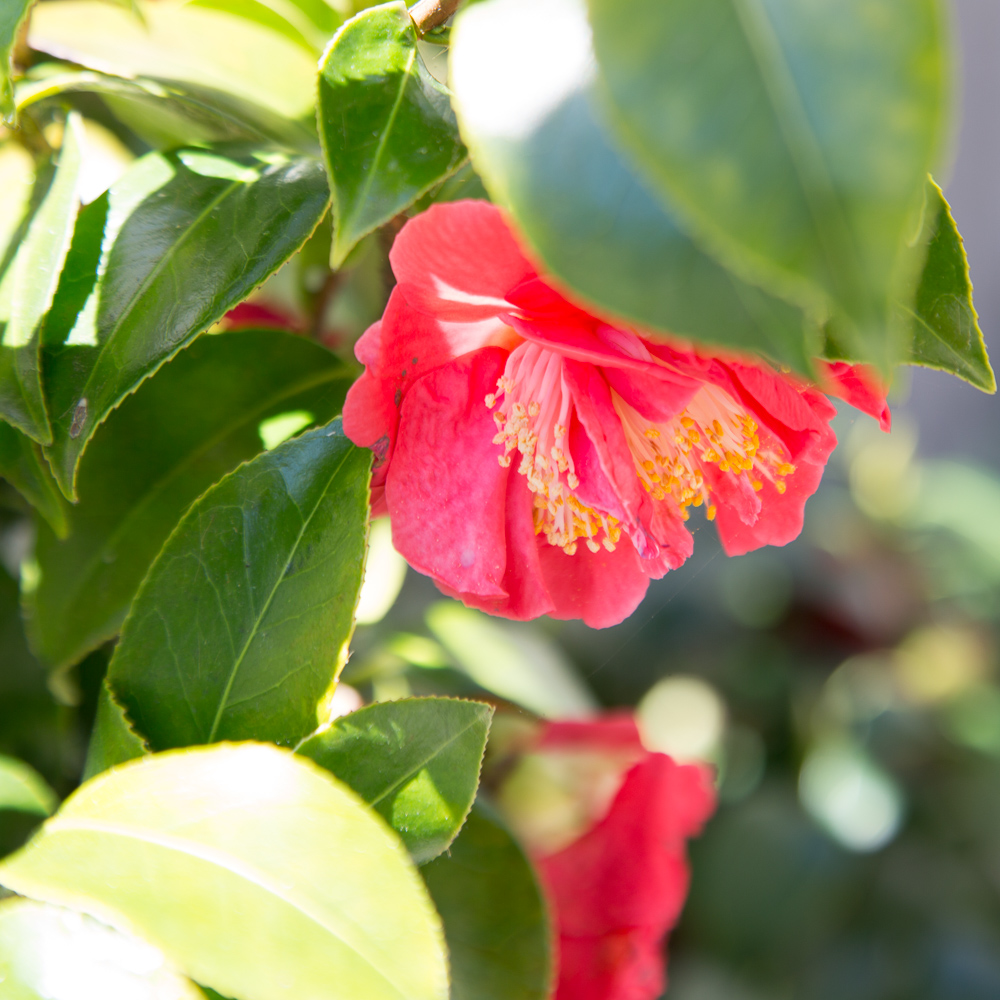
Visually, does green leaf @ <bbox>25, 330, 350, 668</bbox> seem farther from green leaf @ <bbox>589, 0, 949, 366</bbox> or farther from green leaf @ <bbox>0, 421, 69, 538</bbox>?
green leaf @ <bbox>589, 0, 949, 366</bbox>

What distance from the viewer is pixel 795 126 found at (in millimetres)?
182

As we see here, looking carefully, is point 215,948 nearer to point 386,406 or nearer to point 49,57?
point 386,406

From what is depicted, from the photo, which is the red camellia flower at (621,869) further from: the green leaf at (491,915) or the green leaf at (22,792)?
the green leaf at (22,792)

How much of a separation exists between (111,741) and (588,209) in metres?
0.26

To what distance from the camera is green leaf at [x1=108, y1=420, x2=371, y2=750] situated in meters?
0.33

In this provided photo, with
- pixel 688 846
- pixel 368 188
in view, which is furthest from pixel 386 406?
pixel 688 846

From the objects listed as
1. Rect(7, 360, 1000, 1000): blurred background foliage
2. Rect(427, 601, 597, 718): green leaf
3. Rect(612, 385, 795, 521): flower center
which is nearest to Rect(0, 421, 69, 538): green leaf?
Rect(612, 385, 795, 521): flower center

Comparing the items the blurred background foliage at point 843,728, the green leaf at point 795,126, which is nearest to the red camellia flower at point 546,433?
the green leaf at point 795,126

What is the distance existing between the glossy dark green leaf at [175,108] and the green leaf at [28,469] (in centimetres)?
13

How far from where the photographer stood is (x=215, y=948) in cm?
25

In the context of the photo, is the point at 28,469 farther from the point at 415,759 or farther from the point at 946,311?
the point at 946,311

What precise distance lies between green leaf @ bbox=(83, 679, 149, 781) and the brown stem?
0.85 ft

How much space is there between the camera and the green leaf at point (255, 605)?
332 millimetres

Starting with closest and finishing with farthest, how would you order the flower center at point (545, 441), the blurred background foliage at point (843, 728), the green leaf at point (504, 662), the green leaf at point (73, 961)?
the green leaf at point (73, 961) → the flower center at point (545, 441) → the green leaf at point (504, 662) → the blurred background foliage at point (843, 728)
